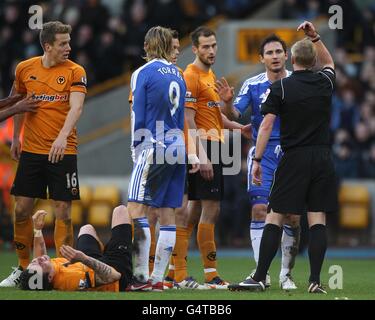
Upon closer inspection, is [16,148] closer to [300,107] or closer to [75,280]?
[75,280]

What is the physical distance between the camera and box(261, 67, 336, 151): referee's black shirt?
35.5ft

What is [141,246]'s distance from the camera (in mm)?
10742

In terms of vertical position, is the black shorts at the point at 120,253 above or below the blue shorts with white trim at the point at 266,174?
below

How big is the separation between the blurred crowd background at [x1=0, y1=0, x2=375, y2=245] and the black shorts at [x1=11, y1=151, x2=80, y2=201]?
32.1 ft

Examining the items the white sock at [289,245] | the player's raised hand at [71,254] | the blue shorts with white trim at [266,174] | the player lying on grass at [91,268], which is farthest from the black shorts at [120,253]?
the white sock at [289,245]

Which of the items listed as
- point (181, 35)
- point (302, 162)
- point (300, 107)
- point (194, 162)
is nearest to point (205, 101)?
point (194, 162)

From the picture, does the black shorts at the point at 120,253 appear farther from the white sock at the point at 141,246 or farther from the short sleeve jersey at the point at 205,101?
the short sleeve jersey at the point at 205,101

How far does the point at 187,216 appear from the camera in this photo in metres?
12.4

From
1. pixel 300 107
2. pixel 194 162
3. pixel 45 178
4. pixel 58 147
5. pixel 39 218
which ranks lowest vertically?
pixel 39 218

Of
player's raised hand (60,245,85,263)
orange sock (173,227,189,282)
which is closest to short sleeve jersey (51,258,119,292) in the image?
player's raised hand (60,245,85,263)

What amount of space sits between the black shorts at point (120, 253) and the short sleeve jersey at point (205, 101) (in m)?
1.93

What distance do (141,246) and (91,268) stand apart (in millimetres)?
528

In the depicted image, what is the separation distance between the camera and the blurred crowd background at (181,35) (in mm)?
21359
